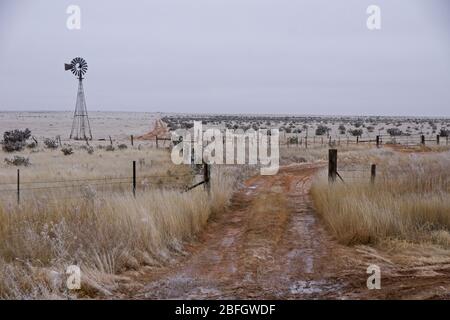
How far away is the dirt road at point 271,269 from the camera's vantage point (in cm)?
681

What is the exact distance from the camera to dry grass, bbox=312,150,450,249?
9633mm

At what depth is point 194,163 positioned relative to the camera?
2141cm

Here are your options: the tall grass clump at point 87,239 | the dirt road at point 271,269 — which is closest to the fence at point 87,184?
the dirt road at point 271,269

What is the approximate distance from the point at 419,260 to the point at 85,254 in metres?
5.46

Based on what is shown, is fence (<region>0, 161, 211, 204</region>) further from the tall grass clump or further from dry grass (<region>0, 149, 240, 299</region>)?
the tall grass clump

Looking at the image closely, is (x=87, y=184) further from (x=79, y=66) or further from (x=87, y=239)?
(x=79, y=66)

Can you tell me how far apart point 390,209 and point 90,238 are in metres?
6.16

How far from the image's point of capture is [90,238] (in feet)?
27.0

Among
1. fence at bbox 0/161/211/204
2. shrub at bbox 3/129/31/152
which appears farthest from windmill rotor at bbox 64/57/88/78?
fence at bbox 0/161/211/204

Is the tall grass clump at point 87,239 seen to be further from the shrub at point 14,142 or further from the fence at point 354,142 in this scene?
the fence at point 354,142

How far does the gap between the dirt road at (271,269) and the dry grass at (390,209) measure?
0.46 metres

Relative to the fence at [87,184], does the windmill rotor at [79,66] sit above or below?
above
